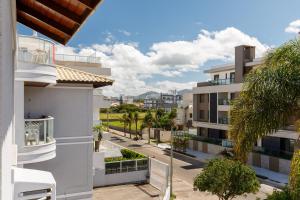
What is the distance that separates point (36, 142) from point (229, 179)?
9.46 metres

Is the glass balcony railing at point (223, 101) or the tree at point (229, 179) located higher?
the glass balcony railing at point (223, 101)

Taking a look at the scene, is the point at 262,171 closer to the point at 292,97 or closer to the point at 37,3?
the point at 292,97

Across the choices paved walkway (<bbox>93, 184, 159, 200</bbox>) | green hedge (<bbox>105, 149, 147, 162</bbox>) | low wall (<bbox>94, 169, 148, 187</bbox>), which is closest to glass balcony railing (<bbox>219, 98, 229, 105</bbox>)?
green hedge (<bbox>105, 149, 147, 162</bbox>)

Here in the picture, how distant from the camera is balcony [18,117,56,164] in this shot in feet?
37.2

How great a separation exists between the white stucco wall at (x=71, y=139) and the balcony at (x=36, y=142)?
315 centimetres

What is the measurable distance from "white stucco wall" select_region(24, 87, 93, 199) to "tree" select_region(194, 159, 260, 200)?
6416 mm

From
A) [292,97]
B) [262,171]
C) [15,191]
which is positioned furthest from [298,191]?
[262,171]

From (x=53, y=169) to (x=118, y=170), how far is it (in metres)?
10.1

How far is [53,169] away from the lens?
16.0 metres

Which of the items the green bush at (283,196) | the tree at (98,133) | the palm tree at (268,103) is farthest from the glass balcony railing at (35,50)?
the tree at (98,133)

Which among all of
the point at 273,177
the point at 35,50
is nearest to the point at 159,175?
the point at 273,177

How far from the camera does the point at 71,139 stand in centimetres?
1627

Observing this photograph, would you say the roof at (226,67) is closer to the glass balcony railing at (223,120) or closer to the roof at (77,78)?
the glass balcony railing at (223,120)

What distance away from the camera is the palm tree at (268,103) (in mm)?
11875
